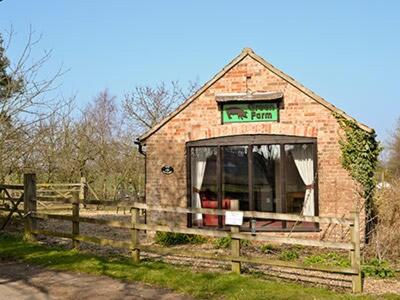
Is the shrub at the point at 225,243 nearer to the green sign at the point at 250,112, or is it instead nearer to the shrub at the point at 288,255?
the shrub at the point at 288,255

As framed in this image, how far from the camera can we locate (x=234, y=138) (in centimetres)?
1316

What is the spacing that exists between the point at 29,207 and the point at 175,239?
12.7ft

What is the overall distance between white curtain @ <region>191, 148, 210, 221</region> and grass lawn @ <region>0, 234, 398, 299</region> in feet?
12.9

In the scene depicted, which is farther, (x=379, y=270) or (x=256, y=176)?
(x=256, y=176)

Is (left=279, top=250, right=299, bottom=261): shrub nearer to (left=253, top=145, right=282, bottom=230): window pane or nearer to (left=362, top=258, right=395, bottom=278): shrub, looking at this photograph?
(left=362, top=258, right=395, bottom=278): shrub

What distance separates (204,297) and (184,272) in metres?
1.50

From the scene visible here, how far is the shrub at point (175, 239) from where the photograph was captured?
12586 millimetres

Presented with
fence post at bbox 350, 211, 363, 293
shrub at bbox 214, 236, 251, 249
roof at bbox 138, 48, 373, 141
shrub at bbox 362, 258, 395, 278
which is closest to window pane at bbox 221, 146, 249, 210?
shrub at bbox 214, 236, 251, 249

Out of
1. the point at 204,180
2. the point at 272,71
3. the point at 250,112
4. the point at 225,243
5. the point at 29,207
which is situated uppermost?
the point at 272,71

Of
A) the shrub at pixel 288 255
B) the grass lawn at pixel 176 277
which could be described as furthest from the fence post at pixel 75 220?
the shrub at pixel 288 255

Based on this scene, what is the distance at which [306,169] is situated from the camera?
1269 centimetres

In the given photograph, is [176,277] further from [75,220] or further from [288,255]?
[75,220]

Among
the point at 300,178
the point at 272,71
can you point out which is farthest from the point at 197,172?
the point at 272,71

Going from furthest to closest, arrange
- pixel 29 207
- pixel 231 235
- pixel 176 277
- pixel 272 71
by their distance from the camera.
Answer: pixel 272 71 < pixel 29 207 < pixel 231 235 < pixel 176 277
